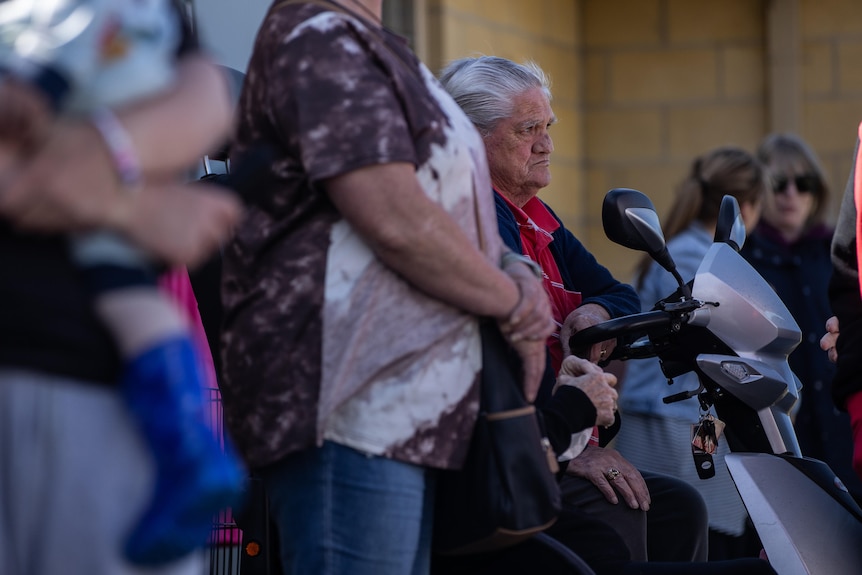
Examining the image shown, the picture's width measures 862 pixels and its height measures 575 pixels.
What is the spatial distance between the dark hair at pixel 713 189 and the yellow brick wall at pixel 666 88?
10.5ft

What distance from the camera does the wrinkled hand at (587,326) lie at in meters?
3.05

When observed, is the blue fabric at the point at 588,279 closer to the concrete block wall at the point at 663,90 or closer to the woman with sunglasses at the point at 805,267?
the woman with sunglasses at the point at 805,267

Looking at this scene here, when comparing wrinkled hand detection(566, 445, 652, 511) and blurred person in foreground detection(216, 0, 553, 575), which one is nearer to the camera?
blurred person in foreground detection(216, 0, 553, 575)

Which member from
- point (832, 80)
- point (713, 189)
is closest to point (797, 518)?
point (713, 189)

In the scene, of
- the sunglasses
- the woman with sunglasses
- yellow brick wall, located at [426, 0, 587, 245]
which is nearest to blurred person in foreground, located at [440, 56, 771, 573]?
the woman with sunglasses

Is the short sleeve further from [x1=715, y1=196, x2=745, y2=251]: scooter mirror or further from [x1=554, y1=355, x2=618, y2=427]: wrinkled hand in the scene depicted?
[x1=715, y1=196, x2=745, y2=251]: scooter mirror

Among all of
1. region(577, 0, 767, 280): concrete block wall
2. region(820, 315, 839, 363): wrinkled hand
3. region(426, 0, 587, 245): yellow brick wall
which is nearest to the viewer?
region(820, 315, 839, 363): wrinkled hand

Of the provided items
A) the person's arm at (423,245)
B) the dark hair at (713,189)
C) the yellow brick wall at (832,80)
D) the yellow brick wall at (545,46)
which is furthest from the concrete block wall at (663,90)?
the person's arm at (423,245)

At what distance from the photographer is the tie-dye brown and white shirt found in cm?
212

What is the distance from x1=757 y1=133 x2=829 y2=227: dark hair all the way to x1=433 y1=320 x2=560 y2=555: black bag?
362cm

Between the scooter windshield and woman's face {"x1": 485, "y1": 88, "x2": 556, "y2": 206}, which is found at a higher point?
woman's face {"x1": 485, "y1": 88, "x2": 556, "y2": 206}

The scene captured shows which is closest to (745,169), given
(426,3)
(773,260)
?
(773,260)

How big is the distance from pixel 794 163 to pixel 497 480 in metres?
3.83

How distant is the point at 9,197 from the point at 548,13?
730 cm
